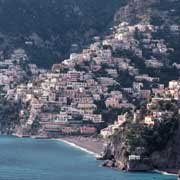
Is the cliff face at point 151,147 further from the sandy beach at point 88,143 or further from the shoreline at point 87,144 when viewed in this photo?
the sandy beach at point 88,143

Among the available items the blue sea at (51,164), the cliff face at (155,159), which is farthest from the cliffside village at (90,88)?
the cliff face at (155,159)

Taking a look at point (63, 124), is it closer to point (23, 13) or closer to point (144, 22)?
point (144, 22)

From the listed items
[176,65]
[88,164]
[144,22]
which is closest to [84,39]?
[144,22]

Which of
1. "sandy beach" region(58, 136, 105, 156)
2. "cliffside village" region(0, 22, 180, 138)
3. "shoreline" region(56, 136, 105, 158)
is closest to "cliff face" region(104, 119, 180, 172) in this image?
"shoreline" region(56, 136, 105, 158)

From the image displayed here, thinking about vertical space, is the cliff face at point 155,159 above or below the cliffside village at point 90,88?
below

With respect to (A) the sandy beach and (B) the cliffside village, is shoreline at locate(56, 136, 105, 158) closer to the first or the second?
(A) the sandy beach
